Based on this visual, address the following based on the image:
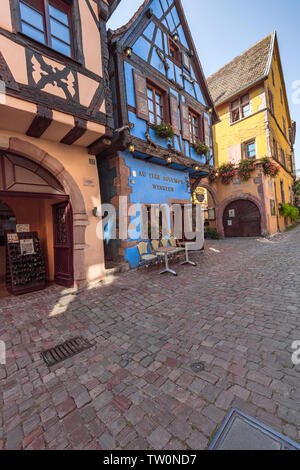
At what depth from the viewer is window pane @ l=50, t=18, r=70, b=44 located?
463cm

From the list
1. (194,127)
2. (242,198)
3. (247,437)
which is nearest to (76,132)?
(247,437)

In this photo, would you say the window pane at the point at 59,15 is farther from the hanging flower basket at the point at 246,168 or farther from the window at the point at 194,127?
the hanging flower basket at the point at 246,168

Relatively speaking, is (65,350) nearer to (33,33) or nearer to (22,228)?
(22,228)

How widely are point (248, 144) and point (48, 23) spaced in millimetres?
12913

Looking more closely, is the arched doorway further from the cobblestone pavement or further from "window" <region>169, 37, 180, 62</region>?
"window" <region>169, 37, 180, 62</region>

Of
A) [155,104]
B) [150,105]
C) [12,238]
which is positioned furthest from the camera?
[155,104]

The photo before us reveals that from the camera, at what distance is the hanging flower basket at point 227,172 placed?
13350 mm

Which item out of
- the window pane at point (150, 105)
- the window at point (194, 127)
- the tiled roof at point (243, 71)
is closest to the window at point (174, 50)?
the window at point (194, 127)

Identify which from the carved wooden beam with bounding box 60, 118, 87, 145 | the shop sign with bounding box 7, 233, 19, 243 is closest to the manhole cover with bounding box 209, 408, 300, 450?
the carved wooden beam with bounding box 60, 118, 87, 145

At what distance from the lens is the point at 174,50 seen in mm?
9023

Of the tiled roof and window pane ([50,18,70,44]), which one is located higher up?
the tiled roof

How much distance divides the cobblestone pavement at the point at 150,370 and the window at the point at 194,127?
27.0ft

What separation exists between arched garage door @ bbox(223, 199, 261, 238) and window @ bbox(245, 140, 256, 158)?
316 centimetres

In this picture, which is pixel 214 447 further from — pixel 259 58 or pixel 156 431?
pixel 259 58
